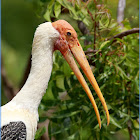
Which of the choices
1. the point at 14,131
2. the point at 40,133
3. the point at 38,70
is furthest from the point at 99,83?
the point at 14,131

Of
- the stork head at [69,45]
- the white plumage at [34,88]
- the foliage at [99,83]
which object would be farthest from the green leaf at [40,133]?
the stork head at [69,45]

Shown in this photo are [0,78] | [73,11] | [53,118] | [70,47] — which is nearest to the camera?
[70,47]

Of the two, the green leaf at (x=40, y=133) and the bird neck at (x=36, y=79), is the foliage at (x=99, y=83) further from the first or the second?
the bird neck at (x=36, y=79)

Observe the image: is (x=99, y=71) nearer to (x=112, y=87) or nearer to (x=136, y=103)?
(x=112, y=87)

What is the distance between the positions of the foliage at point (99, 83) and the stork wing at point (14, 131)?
2.57 ft

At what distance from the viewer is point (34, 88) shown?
268 centimetres

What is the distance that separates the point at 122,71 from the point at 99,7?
1.77ft

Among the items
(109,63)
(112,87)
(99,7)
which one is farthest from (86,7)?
(112,87)

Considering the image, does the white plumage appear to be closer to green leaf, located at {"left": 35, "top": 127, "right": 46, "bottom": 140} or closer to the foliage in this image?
the foliage

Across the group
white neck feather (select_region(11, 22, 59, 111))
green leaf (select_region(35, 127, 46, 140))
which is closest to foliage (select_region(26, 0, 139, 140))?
green leaf (select_region(35, 127, 46, 140))

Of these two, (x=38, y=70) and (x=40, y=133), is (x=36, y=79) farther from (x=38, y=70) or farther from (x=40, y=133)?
(x=40, y=133)

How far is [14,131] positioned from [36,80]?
365 millimetres

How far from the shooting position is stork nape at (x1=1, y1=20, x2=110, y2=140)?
8.44ft

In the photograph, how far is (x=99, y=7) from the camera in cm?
318
